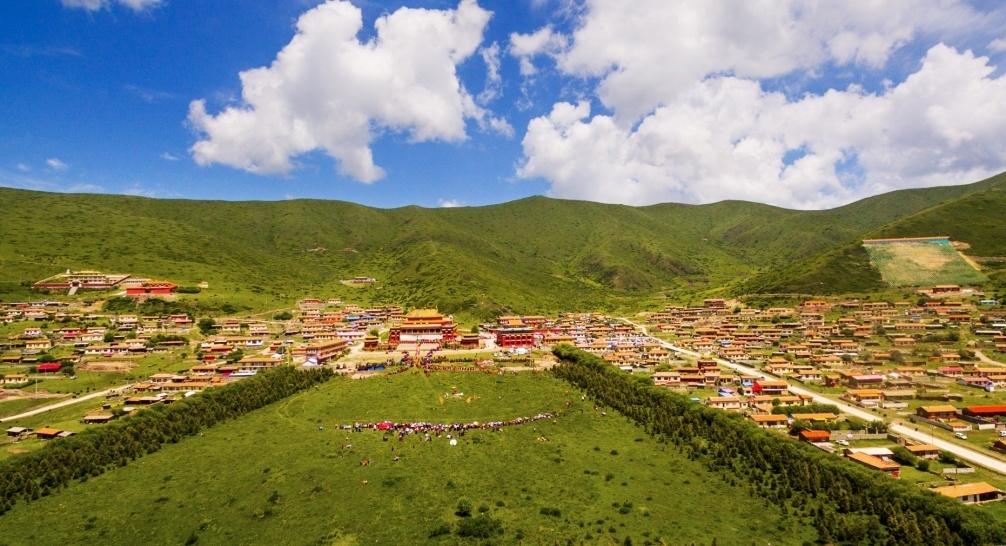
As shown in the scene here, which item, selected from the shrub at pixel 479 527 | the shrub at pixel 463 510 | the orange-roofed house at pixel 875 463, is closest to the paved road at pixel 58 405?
the shrub at pixel 463 510

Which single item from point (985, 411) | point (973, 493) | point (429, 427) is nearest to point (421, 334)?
point (429, 427)

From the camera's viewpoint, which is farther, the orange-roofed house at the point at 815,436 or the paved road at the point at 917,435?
the orange-roofed house at the point at 815,436

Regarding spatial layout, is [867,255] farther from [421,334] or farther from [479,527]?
[479,527]

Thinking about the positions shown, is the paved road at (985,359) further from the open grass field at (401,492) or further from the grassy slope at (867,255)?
the open grass field at (401,492)

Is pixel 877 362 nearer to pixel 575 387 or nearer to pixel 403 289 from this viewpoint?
pixel 575 387

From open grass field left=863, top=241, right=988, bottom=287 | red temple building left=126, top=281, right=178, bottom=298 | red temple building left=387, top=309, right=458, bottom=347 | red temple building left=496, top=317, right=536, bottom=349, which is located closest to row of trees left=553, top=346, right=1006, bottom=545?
red temple building left=496, top=317, right=536, bottom=349

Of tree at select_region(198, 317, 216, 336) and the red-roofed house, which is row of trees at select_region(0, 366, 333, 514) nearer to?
tree at select_region(198, 317, 216, 336)

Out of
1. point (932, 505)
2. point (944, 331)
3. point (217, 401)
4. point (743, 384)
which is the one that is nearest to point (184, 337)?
point (217, 401)

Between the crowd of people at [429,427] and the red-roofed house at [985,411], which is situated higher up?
the red-roofed house at [985,411]
